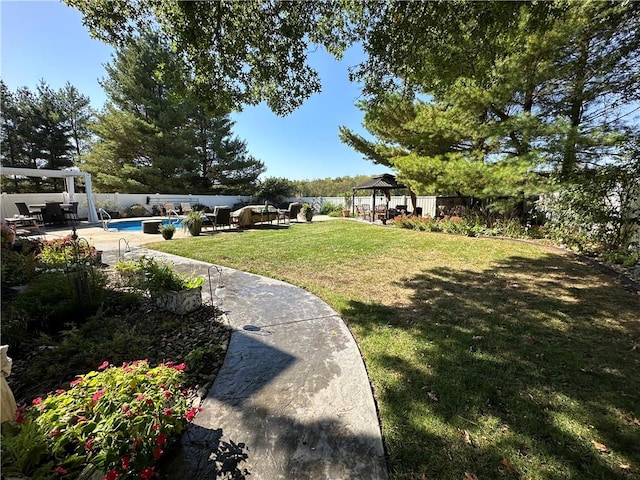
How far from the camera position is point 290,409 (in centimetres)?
194

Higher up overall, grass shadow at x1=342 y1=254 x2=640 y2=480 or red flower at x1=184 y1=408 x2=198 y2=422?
red flower at x1=184 y1=408 x2=198 y2=422

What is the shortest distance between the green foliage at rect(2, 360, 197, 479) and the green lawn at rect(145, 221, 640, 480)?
1301 millimetres

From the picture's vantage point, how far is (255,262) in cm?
614

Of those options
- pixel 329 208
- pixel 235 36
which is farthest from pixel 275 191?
pixel 235 36

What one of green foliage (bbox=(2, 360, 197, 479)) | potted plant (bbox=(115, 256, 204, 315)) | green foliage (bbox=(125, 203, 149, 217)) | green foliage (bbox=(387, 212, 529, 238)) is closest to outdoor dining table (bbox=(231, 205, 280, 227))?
green foliage (bbox=(387, 212, 529, 238))

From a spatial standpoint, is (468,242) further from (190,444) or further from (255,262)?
→ (190,444)

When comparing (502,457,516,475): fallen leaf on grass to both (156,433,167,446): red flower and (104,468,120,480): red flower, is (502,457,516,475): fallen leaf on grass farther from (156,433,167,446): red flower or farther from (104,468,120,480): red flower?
(104,468,120,480): red flower

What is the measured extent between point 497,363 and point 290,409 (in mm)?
1881

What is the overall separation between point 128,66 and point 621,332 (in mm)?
26698

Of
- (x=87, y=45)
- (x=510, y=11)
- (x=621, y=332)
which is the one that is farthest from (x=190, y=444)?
(x=87, y=45)

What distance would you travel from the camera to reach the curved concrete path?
5.07 feet

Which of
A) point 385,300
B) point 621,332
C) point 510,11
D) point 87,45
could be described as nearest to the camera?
point 621,332

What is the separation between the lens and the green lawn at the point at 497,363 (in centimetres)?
161

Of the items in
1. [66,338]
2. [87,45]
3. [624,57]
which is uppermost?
[624,57]
